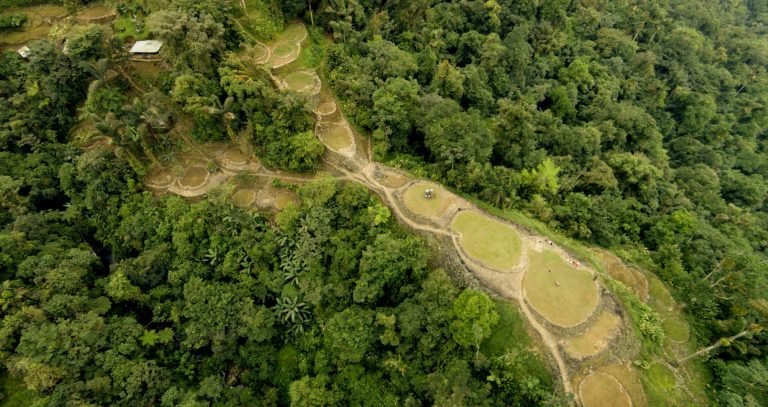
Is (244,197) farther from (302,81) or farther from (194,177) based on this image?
(302,81)

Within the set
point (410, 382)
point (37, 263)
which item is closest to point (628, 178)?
point (410, 382)

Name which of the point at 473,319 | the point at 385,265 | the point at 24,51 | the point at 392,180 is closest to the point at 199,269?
the point at 385,265

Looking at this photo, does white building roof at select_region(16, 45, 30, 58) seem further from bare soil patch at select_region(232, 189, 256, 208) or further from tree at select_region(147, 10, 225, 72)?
bare soil patch at select_region(232, 189, 256, 208)

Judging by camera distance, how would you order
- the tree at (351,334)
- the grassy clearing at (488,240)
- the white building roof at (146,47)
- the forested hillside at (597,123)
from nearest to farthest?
the tree at (351,334)
the grassy clearing at (488,240)
the forested hillside at (597,123)
the white building roof at (146,47)

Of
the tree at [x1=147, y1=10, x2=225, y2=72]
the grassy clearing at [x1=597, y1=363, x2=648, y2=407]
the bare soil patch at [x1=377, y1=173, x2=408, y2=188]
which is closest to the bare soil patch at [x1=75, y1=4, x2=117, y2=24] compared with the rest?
the tree at [x1=147, y1=10, x2=225, y2=72]

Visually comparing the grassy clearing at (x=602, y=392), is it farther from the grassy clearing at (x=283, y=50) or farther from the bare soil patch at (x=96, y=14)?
the bare soil patch at (x=96, y=14)

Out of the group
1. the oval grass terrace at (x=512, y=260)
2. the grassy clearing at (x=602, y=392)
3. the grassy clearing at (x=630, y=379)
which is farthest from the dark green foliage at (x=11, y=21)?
the grassy clearing at (x=630, y=379)

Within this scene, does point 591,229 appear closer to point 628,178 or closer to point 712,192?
point 628,178
